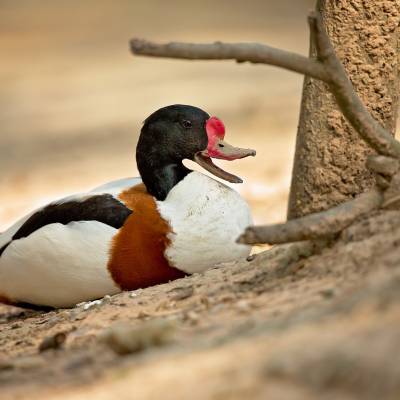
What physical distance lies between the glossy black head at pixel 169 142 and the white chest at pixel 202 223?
3.5 inches

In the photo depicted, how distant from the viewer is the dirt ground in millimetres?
2188

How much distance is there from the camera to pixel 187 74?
8.60m

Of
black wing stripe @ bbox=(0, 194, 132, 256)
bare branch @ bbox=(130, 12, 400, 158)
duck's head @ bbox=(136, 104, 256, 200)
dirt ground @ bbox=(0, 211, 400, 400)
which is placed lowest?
dirt ground @ bbox=(0, 211, 400, 400)

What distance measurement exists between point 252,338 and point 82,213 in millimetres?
1927

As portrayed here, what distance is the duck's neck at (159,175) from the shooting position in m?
4.45

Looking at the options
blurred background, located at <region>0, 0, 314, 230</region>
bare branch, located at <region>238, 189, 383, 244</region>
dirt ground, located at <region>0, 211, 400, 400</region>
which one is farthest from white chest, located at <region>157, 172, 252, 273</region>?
blurred background, located at <region>0, 0, 314, 230</region>

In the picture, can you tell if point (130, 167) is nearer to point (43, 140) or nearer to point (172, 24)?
point (43, 140)

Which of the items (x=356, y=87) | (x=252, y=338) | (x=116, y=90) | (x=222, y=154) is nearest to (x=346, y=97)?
(x=356, y=87)

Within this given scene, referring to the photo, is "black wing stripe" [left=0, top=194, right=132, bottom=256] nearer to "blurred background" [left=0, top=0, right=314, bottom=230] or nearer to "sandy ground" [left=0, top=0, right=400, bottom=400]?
"sandy ground" [left=0, top=0, right=400, bottom=400]

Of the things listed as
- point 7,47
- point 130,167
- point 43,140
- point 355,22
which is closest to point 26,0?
point 7,47

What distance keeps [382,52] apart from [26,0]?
7.24 meters

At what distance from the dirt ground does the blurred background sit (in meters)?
2.35

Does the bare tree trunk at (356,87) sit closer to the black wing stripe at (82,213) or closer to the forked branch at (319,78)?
the forked branch at (319,78)

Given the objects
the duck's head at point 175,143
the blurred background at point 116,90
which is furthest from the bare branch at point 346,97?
the blurred background at point 116,90
